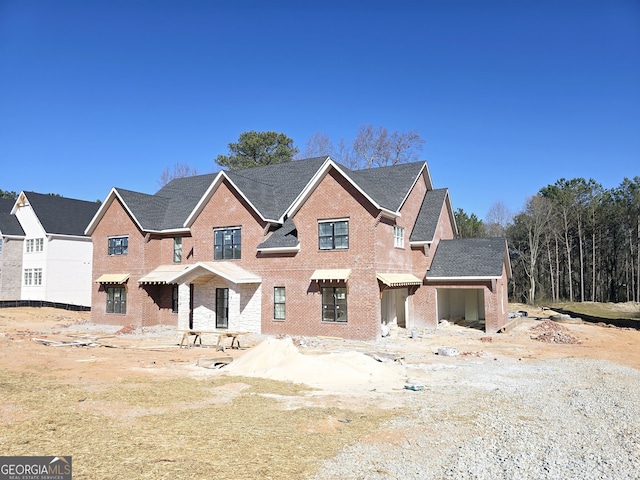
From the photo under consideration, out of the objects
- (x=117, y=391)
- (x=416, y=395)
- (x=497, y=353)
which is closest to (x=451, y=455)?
(x=416, y=395)

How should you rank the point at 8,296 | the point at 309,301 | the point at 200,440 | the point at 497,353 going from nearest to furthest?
1. the point at 200,440
2. the point at 497,353
3. the point at 309,301
4. the point at 8,296

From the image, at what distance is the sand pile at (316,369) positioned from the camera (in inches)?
544

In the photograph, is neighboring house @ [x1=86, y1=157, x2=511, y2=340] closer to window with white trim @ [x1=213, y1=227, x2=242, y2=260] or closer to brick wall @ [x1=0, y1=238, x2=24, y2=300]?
window with white trim @ [x1=213, y1=227, x2=242, y2=260]

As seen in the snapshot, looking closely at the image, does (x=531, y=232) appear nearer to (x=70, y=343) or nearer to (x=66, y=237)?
(x=70, y=343)

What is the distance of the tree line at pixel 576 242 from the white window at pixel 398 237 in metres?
28.2

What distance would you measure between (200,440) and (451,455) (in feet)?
14.7

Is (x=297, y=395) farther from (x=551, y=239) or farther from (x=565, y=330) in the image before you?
(x=551, y=239)

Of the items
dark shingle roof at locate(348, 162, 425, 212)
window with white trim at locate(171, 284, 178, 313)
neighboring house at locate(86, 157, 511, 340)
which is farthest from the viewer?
window with white trim at locate(171, 284, 178, 313)

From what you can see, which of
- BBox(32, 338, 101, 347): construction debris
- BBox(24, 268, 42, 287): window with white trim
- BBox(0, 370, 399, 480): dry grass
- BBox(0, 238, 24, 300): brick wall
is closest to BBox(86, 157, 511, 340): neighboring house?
BBox(32, 338, 101, 347): construction debris

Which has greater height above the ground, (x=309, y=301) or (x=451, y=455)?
(x=309, y=301)

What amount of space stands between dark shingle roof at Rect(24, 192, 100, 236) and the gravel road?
4192 centimetres

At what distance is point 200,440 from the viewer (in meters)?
8.41

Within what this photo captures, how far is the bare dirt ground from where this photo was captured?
766 centimetres

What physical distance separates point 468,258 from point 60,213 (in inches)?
1563
